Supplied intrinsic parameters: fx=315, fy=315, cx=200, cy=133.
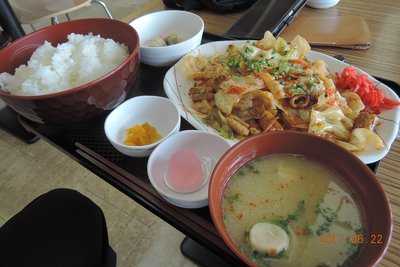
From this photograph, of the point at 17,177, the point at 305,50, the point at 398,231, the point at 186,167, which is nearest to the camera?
the point at 398,231

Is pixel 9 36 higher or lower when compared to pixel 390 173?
higher

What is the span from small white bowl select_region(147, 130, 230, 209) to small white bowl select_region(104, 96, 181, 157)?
0.17ft

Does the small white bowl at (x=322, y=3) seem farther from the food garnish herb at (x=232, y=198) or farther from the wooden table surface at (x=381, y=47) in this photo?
the food garnish herb at (x=232, y=198)

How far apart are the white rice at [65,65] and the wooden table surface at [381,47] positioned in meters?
0.60

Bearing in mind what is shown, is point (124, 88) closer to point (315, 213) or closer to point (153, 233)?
point (315, 213)

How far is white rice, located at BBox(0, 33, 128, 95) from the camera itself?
1.05 m

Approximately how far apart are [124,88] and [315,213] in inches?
28.5

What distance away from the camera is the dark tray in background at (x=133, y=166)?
2.55 ft

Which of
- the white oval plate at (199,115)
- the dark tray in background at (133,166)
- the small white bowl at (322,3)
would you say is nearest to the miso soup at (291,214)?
the dark tray in background at (133,166)

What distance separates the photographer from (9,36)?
2.20 meters

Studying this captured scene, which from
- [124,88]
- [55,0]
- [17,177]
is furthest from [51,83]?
[55,0]

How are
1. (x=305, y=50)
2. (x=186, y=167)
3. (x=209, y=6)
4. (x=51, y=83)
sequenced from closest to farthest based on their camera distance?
(x=186, y=167)
(x=51, y=83)
(x=305, y=50)
(x=209, y=6)

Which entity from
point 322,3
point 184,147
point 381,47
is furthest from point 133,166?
point 322,3

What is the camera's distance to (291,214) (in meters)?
0.67
